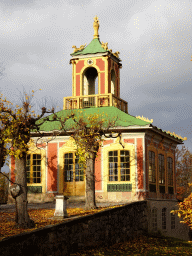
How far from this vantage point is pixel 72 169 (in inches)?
1000

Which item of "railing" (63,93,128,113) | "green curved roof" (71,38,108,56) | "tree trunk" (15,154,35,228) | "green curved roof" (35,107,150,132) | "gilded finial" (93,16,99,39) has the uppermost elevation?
"gilded finial" (93,16,99,39)

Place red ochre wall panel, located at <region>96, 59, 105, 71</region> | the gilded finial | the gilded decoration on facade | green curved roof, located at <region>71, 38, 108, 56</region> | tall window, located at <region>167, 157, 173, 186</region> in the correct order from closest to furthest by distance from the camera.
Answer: red ochre wall panel, located at <region>96, 59, 105, 71</region>
tall window, located at <region>167, 157, 173, 186</region>
green curved roof, located at <region>71, 38, 108, 56</region>
the gilded decoration on facade
the gilded finial

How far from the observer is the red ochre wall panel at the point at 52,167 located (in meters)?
25.5

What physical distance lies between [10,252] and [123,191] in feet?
50.1

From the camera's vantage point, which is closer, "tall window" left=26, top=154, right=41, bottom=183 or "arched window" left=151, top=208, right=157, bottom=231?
"arched window" left=151, top=208, right=157, bottom=231

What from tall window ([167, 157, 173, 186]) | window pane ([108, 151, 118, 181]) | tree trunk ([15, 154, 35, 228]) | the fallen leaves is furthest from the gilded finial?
tree trunk ([15, 154, 35, 228])

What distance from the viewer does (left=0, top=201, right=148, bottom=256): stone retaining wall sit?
31.2 ft

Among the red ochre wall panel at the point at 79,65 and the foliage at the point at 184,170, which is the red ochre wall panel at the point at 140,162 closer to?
the red ochre wall panel at the point at 79,65

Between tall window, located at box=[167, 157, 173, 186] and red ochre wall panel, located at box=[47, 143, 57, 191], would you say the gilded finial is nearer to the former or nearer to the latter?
red ochre wall panel, located at box=[47, 143, 57, 191]

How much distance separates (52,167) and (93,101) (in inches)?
207

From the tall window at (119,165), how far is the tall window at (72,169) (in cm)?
199

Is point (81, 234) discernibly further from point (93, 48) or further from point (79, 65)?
point (93, 48)

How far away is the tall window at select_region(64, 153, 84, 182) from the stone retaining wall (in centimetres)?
628

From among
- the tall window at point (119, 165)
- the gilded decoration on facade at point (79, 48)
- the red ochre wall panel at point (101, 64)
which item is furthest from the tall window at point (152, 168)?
the gilded decoration on facade at point (79, 48)
